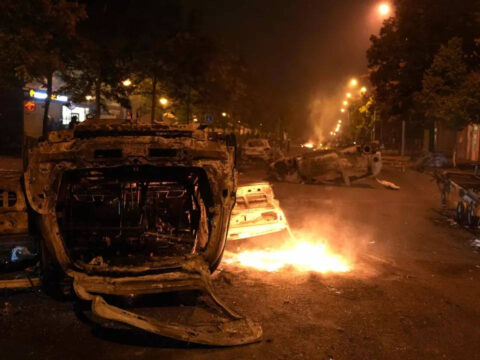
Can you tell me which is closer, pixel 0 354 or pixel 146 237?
pixel 0 354

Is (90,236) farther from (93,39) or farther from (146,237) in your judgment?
(93,39)

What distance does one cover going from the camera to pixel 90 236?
21.4 feet

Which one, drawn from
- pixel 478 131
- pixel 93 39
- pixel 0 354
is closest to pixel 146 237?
pixel 0 354

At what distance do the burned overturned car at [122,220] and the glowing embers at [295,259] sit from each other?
1442mm

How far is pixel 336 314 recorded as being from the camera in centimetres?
546

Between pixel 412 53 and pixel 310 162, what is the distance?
1915 cm

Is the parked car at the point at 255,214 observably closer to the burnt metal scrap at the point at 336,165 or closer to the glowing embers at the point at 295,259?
the glowing embers at the point at 295,259

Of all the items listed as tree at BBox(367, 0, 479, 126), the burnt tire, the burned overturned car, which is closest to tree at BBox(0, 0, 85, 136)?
the burned overturned car

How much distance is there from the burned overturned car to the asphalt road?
245mm

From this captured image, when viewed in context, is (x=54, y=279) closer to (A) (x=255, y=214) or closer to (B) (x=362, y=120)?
(A) (x=255, y=214)

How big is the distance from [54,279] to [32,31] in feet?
35.1

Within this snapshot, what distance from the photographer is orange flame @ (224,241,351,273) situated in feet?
24.1

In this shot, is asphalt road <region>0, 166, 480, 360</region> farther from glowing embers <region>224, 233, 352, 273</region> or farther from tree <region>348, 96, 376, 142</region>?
tree <region>348, 96, 376, 142</region>

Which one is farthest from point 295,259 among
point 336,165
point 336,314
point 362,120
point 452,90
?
point 362,120
